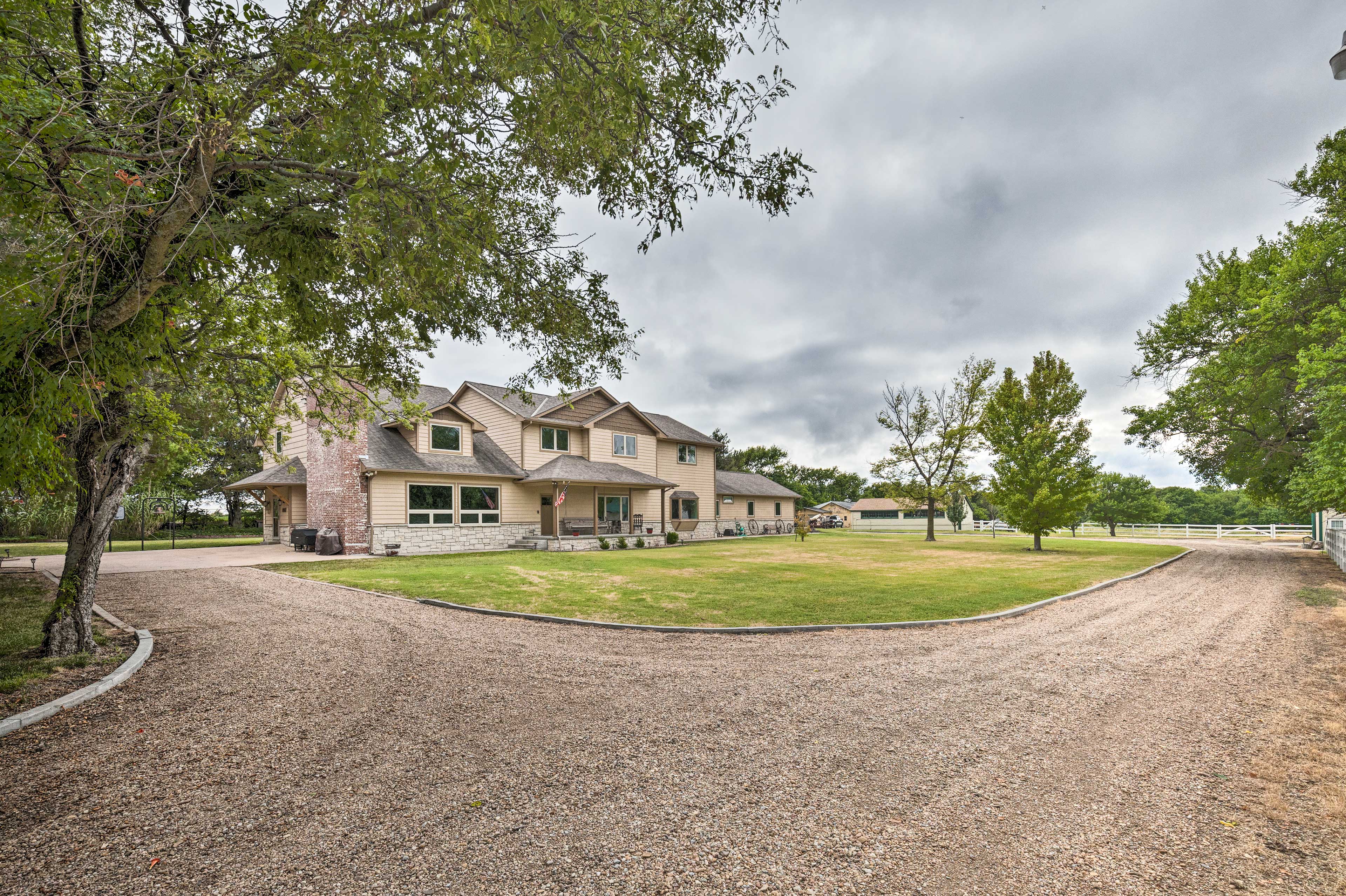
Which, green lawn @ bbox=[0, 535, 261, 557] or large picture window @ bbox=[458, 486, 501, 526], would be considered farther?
large picture window @ bbox=[458, 486, 501, 526]

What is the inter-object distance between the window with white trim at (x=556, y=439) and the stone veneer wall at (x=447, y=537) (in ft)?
12.9

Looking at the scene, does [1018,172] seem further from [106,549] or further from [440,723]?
[106,549]

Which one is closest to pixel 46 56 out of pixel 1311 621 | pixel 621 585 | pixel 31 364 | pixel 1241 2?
pixel 31 364

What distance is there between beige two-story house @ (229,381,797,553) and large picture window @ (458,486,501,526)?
49 millimetres

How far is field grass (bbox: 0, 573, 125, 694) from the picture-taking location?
570 centimetres

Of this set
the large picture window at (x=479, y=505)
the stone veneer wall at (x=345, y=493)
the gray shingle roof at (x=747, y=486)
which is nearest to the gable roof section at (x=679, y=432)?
the gray shingle roof at (x=747, y=486)

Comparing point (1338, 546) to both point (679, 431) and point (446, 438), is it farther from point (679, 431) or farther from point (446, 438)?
point (446, 438)

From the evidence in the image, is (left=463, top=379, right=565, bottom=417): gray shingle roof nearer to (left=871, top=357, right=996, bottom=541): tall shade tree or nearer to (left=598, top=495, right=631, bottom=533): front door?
(left=598, top=495, right=631, bottom=533): front door

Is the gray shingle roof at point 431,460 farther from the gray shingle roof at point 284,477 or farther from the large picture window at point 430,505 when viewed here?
the gray shingle roof at point 284,477

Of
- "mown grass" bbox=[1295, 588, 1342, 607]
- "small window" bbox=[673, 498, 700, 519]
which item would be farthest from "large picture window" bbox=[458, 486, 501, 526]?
"mown grass" bbox=[1295, 588, 1342, 607]

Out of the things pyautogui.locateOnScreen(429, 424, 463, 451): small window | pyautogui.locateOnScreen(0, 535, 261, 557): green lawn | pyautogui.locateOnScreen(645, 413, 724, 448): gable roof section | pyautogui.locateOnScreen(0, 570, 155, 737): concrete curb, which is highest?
pyautogui.locateOnScreen(645, 413, 724, 448): gable roof section

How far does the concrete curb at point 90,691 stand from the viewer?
15.0 ft

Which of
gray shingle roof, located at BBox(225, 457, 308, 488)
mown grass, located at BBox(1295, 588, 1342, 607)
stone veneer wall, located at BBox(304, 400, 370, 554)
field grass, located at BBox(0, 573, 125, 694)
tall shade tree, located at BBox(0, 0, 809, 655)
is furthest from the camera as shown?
gray shingle roof, located at BBox(225, 457, 308, 488)

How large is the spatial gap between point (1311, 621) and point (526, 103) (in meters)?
13.1
